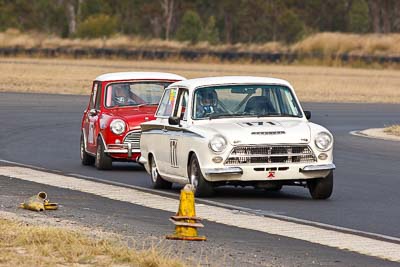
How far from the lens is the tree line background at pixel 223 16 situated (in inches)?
4055

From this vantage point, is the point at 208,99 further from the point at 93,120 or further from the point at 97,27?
the point at 97,27

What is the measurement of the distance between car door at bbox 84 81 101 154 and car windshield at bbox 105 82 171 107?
24cm

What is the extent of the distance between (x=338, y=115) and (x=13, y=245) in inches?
1044

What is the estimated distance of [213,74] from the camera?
183 feet

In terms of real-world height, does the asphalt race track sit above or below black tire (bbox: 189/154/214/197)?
below

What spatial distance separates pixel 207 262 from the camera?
32.4 ft

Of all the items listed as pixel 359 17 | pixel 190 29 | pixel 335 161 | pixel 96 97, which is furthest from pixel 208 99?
pixel 359 17

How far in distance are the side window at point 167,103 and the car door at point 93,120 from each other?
3197mm

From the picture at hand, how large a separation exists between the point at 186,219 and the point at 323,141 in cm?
426

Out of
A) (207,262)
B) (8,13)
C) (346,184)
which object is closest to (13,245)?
(207,262)

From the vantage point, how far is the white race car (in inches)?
585

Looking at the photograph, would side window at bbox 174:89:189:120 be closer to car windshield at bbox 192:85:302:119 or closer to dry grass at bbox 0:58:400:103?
car windshield at bbox 192:85:302:119

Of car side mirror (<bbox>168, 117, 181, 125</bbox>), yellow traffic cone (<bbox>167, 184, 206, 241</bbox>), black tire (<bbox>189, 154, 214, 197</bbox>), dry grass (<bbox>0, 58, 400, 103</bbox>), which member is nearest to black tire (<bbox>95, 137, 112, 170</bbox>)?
car side mirror (<bbox>168, 117, 181, 125</bbox>)

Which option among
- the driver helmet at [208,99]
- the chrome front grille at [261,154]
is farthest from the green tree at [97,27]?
the chrome front grille at [261,154]
